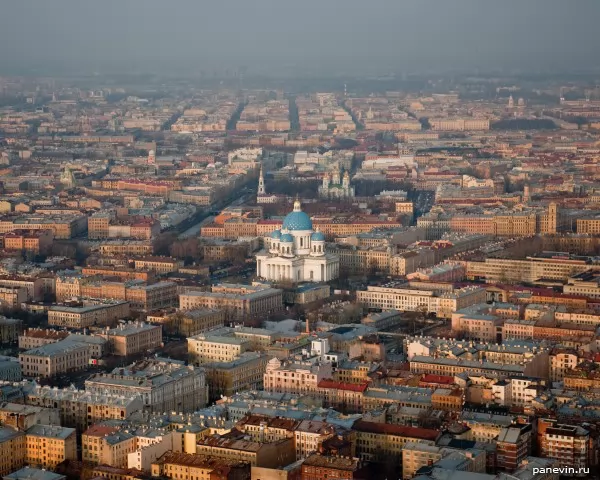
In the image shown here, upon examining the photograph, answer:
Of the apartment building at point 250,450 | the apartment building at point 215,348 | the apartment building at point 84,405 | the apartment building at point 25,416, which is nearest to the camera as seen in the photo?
the apartment building at point 250,450

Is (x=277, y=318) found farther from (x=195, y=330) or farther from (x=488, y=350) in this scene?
(x=488, y=350)

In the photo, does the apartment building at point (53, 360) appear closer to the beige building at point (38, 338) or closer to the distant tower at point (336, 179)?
the beige building at point (38, 338)

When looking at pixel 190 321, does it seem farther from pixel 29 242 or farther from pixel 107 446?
pixel 29 242

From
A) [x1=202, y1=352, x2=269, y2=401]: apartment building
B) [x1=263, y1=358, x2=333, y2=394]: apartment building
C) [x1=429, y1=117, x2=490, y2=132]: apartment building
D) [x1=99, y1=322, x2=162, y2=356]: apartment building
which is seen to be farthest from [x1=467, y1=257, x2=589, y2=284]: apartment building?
[x1=429, y1=117, x2=490, y2=132]: apartment building

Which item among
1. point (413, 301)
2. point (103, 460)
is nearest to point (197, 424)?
point (103, 460)

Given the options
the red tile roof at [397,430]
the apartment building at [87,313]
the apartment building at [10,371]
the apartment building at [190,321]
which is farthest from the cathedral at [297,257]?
the red tile roof at [397,430]

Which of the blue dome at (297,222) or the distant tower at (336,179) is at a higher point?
the blue dome at (297,222)

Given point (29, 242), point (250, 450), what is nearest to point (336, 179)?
point (29, 242)

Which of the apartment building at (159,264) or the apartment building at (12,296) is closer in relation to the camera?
the apartment building at (12,296)
